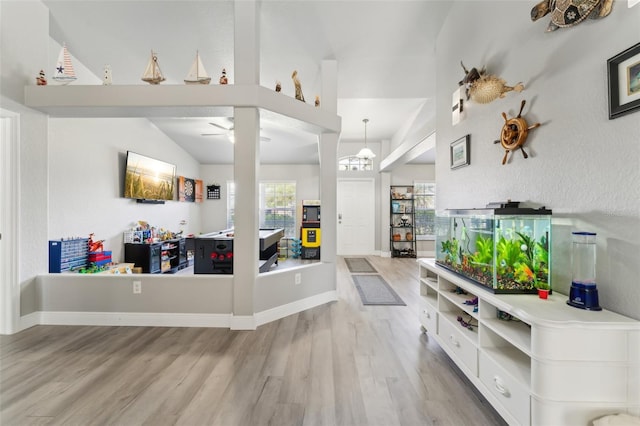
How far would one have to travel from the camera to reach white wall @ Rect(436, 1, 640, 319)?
1151 millimetres

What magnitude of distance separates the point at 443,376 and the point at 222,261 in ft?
8.75

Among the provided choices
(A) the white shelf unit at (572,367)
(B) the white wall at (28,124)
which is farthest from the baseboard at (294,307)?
(B) the white wall at (28,124)

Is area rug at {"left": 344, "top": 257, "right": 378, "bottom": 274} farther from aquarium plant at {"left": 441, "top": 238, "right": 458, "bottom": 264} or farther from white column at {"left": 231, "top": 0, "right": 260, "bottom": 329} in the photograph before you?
aquarium plant at {"left": 441, "top": 238, "right": 458, "bottom": 264}

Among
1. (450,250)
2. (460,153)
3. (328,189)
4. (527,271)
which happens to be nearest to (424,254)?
(328,189)

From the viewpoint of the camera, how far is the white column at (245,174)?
2547 millimetres

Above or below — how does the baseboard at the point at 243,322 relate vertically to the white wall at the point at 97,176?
below

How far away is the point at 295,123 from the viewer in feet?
9.81

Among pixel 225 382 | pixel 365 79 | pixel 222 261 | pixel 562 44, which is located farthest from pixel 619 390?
pixel 365 79

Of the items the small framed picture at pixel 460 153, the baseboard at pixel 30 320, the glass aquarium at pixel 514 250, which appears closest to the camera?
the glass aquarium at pixel 514 250

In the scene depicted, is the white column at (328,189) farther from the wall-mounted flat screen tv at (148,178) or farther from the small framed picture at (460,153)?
the wall-mounted flat screen tv at (148,178)

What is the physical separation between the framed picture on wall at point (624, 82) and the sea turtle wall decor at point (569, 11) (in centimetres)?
26

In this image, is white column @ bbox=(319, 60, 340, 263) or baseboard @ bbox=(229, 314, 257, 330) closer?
baseboard @ bbox=(229, 314, 257, 330)

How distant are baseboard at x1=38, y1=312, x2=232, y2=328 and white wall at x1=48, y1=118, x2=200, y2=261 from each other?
122 centimetres

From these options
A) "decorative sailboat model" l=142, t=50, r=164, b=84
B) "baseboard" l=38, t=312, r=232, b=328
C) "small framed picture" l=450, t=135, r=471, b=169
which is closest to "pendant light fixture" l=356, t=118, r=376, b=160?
"small framed picture" l=450, t=135, r=471, b=169
